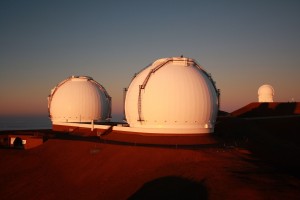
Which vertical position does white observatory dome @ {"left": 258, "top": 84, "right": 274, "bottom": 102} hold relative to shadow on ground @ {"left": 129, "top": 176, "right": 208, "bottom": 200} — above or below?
above

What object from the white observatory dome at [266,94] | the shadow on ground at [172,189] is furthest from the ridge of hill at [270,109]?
the shadow on ground at [172,189]

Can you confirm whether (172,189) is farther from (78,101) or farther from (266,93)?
(266,93)

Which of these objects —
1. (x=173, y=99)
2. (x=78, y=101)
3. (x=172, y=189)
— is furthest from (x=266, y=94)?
(x=172, y=189)

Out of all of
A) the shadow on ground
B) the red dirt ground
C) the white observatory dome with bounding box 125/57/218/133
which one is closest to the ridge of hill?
the white observatory dome with bounding box 125/57/218/133

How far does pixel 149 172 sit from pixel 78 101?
2548cm

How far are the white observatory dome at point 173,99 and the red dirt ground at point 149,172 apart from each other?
3306 millimetres

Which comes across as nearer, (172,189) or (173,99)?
(172,189)

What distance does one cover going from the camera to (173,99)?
1102 inches

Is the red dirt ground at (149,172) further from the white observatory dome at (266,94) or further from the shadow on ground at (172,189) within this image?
the white observatory dome at (266,94)

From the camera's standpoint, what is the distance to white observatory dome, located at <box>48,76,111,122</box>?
4238 centimetres

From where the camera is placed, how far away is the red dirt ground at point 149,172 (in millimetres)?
15883

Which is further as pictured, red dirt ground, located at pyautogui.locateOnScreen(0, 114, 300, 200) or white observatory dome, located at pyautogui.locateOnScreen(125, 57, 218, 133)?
white observatory dome, located at pyautogui.locateOnScreen(125, 57, 218, 133)

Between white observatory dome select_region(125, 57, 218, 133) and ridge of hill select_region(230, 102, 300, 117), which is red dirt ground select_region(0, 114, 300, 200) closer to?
white observatory dome select_region(125, 57, 218, 133)

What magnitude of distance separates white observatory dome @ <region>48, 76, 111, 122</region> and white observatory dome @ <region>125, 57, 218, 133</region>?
42.8ft
